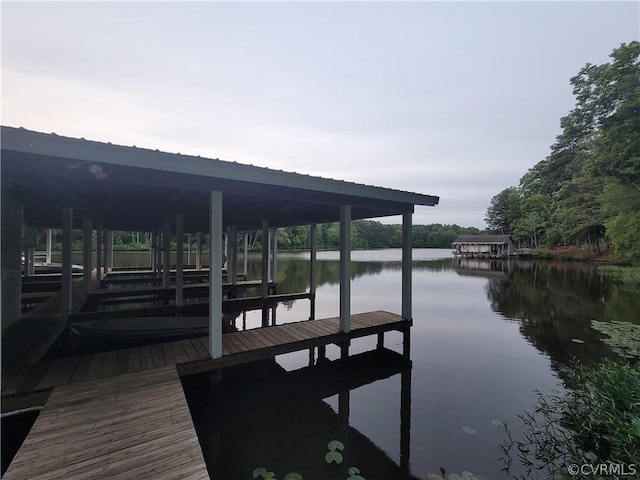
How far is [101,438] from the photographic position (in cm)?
245

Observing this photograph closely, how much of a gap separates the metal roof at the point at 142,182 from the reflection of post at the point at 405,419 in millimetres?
3511

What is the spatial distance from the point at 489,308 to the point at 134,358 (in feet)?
39.5

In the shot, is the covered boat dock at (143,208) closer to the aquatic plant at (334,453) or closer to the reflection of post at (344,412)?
the reflection of post at (344,412)

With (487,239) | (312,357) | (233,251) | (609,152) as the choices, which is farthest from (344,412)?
(487,239)

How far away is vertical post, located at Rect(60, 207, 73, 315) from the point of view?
279 inches

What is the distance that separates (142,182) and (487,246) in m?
48.4

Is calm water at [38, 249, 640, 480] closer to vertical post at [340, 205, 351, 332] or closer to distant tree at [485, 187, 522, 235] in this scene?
vertical post at [340, 205, 351, 332]

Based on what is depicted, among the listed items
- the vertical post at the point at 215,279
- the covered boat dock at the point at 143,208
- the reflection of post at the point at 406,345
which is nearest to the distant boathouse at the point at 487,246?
the reflection of post at the point at 406,345

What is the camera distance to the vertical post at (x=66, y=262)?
709cm

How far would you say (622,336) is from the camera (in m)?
7.46

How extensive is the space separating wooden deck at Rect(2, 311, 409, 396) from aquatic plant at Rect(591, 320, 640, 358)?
5.47 meters

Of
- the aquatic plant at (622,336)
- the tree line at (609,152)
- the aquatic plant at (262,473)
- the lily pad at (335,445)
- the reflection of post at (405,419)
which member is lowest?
the reflection of post at (405,419)

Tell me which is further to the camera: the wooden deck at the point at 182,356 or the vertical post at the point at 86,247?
the vertical post at the point at 86,247

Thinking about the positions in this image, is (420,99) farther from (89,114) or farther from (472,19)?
(89,114)
